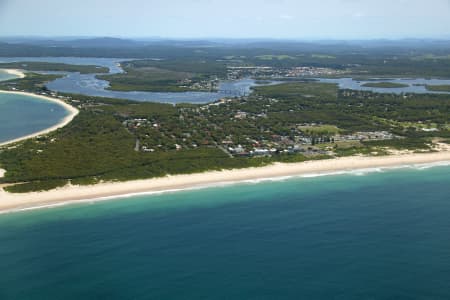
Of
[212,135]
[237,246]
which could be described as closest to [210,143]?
[212,135]

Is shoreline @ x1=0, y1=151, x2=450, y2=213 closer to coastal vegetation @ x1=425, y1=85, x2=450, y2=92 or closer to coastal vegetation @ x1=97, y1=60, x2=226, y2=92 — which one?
coastal vegetation @ x1=425, y1=85, x2=450, y2=92

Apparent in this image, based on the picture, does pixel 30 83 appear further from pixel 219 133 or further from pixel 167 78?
pixel 219 133

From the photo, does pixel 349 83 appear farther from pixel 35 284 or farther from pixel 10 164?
pixel 35 284

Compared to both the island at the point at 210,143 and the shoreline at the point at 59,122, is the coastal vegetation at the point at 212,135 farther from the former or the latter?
the shoreline at the point at 59,122

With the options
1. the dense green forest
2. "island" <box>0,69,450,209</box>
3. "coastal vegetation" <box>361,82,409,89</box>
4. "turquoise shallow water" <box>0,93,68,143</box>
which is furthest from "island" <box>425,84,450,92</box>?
"turquoise shallow water" <box>0,93,68,143</box>

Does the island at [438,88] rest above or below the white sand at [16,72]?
above

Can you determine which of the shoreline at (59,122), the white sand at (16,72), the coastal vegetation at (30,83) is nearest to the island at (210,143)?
the shoreline at (59,122)
